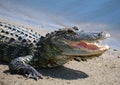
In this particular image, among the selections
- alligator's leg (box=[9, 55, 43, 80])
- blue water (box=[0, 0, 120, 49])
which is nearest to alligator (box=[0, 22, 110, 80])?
alligator's leg (box=[9, 55, 43, 80])

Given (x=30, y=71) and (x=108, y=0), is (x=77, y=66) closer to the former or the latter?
(x=30, y=71)

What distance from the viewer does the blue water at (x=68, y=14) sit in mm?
11484

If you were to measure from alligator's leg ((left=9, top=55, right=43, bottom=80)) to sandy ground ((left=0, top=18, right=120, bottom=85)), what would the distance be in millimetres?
109

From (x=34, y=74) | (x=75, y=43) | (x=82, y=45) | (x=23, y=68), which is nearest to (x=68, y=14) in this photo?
(x=75, y=43)

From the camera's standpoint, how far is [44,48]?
756cm

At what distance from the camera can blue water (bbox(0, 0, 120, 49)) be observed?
37.7 feet

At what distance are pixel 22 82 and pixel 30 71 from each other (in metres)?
0.44

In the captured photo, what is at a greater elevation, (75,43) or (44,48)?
(75,43)

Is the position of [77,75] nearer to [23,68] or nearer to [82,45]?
[82,45]

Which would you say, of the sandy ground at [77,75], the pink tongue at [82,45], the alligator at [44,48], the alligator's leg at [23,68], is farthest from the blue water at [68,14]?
the alligator's leg at [23,68]

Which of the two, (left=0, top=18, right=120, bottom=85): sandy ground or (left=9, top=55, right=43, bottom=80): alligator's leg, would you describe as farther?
(left=9, top=55, right=43, bottom=80): alligator's leg

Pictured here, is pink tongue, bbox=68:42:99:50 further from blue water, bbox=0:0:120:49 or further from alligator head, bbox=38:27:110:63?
blue water, bbox=0:0:120:49

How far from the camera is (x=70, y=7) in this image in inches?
507

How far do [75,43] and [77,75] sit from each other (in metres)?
0.56
